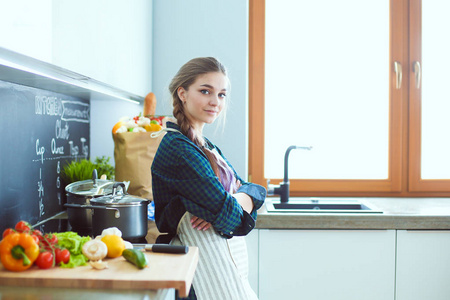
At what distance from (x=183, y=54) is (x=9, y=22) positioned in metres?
1.77

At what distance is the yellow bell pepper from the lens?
1113 millimetres

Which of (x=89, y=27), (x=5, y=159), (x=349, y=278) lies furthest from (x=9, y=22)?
(x=349, y=278)

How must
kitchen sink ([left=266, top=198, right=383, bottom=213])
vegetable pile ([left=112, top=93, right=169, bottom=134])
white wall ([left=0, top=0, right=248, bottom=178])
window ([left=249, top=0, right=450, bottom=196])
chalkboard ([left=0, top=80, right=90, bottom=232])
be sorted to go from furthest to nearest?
window ([left=249, top=0, right=450, bottom=196]) → kitchen sink ([left=266, top=198, right=383, bottom=213]) → vegetable pile ([left=112, top=93, right=169, bottom=134]) → white wall ([left=0, top=0, right=248, bottom=178]) → chalkboard ([left=0, top=80, right=90, bottom=232])

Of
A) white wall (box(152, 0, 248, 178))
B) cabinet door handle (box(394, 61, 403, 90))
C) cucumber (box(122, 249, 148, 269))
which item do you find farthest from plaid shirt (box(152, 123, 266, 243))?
cabinet door handle (box(394, 61, 403, 90))

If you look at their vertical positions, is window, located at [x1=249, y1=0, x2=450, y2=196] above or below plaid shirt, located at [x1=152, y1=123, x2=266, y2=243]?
above

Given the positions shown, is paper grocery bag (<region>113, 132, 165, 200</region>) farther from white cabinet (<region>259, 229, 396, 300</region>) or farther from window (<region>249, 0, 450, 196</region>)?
window (<region>249, 0, 450, 196</region>)

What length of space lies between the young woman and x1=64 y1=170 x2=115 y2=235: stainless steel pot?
0.25m

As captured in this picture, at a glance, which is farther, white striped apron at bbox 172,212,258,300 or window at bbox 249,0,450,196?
window at bbox 249,0,450,196

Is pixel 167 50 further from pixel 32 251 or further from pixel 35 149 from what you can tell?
pixel 32 251

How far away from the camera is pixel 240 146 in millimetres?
2709

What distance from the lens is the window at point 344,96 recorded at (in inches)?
112

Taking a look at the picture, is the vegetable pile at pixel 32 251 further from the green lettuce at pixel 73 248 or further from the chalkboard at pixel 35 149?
the chalkboard at pixel 35 149

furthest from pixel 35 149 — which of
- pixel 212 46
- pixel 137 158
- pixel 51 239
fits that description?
pixel 212 46

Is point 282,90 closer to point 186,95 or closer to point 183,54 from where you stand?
point 183,54
